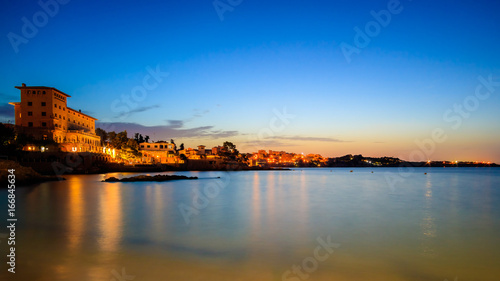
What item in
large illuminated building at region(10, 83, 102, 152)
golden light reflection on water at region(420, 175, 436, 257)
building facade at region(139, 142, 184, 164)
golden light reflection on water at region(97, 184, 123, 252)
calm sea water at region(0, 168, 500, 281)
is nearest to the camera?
calm sea water at region(0, 168, 500, 281)

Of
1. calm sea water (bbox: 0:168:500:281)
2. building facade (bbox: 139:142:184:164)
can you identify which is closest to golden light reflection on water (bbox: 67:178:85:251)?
calm sea water (bbox: 0:168:500:281)

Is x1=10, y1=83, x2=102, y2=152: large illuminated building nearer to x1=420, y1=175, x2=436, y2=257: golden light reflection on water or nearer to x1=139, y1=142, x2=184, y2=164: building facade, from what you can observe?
x1=139, y1=142, x2=184, y2=164: building facade

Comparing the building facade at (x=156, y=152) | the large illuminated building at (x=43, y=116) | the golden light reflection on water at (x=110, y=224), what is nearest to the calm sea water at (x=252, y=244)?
the golden light reflection on water at (x=110, y=224)

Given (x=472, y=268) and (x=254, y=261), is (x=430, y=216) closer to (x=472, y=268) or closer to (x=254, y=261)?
(x=472, y=268)

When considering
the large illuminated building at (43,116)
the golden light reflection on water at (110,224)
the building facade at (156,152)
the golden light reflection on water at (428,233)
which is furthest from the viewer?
the building facade at (156,152)

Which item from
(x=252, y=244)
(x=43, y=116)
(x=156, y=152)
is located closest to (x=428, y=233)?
(x=252, y=244)

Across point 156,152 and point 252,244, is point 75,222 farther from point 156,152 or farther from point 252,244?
point 156,152

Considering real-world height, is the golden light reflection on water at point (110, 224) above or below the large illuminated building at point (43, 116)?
below

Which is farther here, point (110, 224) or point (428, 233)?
point (110, 224)

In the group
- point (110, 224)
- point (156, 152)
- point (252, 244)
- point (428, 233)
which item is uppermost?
point (156, 152)

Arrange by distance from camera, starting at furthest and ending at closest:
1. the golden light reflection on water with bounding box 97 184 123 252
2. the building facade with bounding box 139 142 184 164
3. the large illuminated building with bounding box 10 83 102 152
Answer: the building facade with bounding box 139 142 184 164
the large illuminated building with bounding box 10 83 102 152
the golden light reflection on water with bounding box 97 184 123 252

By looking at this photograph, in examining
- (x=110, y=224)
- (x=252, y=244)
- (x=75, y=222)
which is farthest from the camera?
(x=75, y=222)

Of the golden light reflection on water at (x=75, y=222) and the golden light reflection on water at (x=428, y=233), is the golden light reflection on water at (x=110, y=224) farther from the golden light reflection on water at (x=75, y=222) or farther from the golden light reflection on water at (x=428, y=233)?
the golden light reflection on water at (x=428, y=233)

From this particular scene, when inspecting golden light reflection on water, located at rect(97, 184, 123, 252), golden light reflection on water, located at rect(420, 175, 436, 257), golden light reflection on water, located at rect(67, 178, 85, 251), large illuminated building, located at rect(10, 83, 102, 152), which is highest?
large illuminated building, located at rect(10, 83, 102, 152)
